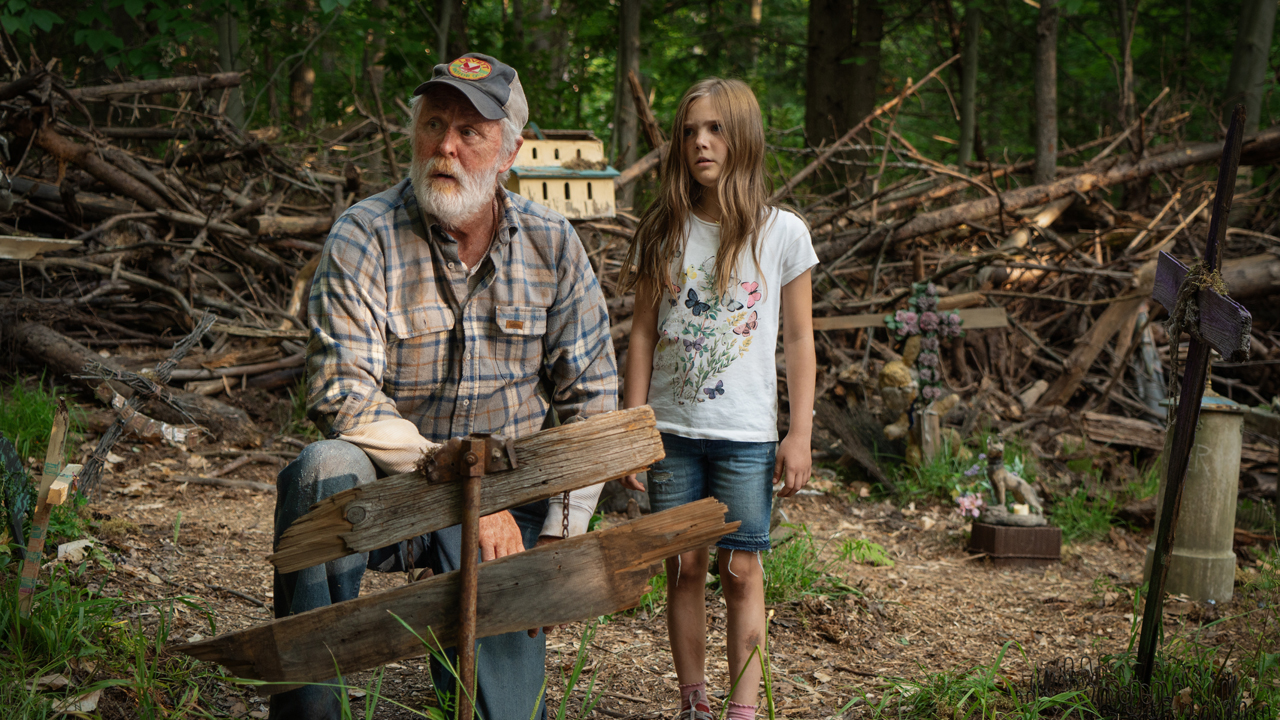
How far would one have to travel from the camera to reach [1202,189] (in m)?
7.20

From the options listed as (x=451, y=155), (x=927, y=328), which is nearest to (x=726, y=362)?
(x=451, y=155)

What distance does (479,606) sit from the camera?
181cm

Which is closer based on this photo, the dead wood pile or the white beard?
the white beard

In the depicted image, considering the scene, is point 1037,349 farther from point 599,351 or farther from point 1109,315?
point 599,351

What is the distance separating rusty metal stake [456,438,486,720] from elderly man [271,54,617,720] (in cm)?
29

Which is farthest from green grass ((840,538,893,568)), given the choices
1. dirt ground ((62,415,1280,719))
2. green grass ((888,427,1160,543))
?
green grass ((888,427,1160,543))

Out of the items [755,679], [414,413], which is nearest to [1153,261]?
[755,679]

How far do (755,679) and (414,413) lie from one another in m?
1.22

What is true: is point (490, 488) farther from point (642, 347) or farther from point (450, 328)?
point (642, 347)

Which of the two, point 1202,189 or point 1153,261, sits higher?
point 1202,189

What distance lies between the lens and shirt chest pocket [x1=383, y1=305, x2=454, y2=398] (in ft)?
7.74

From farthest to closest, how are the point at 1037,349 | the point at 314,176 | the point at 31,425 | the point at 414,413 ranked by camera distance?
the point at 1037,349 → the point at 314,176 → the point at 31,425 → the point at 414,413

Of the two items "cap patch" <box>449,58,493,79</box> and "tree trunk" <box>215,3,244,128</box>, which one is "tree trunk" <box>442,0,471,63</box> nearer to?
"tree trunk" <box>215,3,244,128</box>

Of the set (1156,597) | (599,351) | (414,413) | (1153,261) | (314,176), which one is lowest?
(1156,597)
